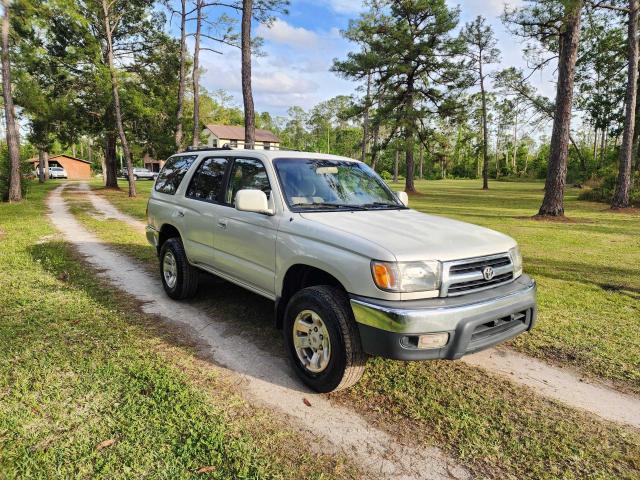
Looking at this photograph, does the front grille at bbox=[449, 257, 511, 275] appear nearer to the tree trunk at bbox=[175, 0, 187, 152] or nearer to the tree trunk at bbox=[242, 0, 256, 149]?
the tree trunk at bbox=[242, 0, 256, 149]

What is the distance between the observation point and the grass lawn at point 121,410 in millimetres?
2551

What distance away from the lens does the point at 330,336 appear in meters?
3.18

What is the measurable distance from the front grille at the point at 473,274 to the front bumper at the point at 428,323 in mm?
66

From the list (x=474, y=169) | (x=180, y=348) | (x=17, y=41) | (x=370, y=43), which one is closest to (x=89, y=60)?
(x=17, y=41)

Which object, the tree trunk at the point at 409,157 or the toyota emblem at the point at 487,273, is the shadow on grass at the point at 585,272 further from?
the tree trunk at the point at 409,157

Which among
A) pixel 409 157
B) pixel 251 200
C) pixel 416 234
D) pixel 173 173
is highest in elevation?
pixel 409 157

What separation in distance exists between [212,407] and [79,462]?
89cm

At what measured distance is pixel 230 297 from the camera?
5.78 metres

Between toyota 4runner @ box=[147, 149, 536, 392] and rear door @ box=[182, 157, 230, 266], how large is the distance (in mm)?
23

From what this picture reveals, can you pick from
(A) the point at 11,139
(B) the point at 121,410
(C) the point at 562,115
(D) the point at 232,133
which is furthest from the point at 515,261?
(D) the point at 232,133

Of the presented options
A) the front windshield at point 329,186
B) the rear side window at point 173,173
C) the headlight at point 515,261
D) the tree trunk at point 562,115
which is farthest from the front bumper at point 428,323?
the tree trunk at point 562,115

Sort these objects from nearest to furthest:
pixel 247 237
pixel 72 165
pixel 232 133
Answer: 1. pixel 247 237
2. pixel 72 165
3. pixel 232 133

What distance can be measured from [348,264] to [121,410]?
6.36 ft

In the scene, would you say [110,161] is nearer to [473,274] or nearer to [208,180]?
[208,180]
